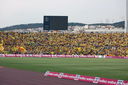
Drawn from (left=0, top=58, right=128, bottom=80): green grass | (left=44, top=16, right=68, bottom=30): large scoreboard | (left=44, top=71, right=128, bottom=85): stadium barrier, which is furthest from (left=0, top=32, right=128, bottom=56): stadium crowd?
(left=44, top=71, right=128, bottom=85): stadium barrier

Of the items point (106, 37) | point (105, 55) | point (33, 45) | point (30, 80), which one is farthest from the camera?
point (106, 37)

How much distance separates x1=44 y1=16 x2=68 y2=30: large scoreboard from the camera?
3187 inches

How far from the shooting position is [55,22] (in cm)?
8144

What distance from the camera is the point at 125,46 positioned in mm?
79438

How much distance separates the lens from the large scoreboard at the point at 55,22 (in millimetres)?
80938

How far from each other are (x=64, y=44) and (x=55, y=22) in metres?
5.77

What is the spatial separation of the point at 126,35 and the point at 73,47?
54.0 feet

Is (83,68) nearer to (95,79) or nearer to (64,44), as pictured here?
(95,79)

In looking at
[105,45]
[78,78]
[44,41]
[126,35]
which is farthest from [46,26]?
[78,78]

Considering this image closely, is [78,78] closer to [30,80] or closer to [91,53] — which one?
[30,80]

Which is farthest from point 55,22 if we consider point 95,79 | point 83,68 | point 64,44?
point 95,79

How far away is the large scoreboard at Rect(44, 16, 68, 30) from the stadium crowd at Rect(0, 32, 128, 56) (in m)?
3.73

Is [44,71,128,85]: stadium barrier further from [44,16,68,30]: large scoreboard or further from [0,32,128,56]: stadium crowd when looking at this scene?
[44,16,68,30]: large scoreboard

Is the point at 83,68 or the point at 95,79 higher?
the point at 95,79
